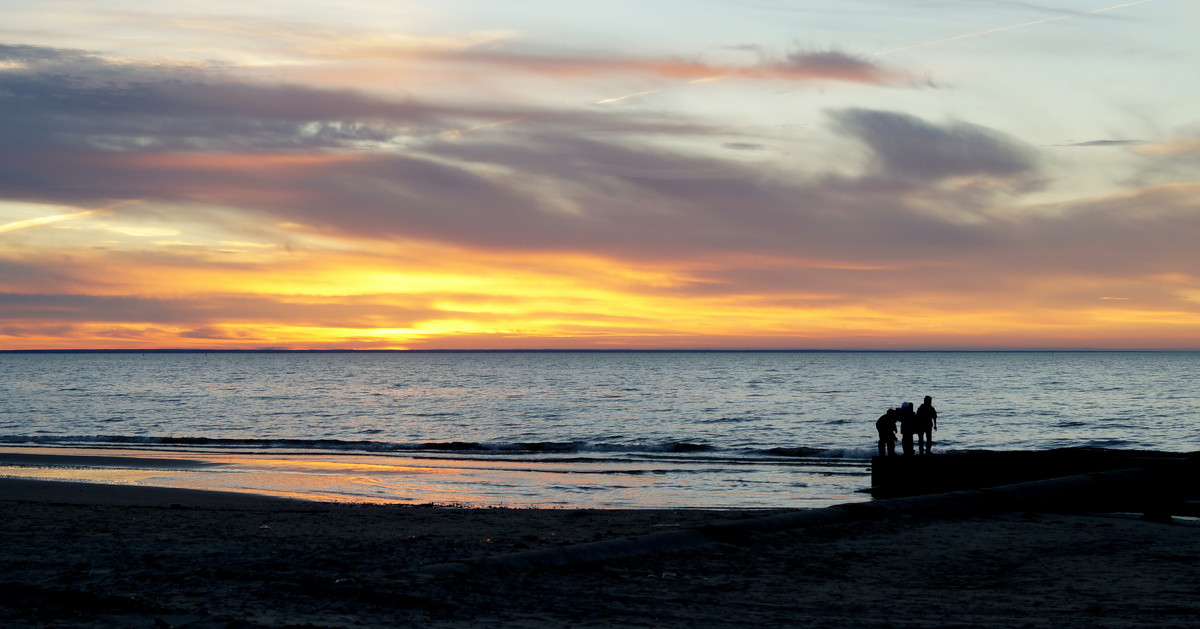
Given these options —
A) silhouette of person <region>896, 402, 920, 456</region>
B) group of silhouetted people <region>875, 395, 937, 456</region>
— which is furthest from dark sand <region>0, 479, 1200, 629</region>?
group of silhouetted people <region>875, 395, 937, 456</region>

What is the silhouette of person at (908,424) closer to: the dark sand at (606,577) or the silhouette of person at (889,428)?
the silhouette of person at (889,428)

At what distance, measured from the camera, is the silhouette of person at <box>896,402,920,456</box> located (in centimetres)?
2375

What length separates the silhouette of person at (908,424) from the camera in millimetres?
23750

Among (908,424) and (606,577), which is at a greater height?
(908,424)

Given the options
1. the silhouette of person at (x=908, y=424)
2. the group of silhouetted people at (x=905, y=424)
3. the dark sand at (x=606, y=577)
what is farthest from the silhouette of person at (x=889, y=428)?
the dark sand at (x=606, y=577)

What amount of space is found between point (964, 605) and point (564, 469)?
1045 inches

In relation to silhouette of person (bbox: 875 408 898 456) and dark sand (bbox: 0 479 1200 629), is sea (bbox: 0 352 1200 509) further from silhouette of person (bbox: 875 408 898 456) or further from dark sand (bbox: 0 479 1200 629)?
dark sand (bbox: 0 479 1200 629)

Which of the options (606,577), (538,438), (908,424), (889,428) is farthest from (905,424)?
(538,438)

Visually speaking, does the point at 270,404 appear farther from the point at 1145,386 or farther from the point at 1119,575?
the point at 1145,386

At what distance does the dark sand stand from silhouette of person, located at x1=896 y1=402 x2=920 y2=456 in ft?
28.7

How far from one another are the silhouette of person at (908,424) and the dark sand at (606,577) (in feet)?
28.7

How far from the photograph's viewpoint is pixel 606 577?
9.73m

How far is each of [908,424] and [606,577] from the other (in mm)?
16291

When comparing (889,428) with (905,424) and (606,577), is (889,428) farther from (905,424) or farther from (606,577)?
(606,577)
